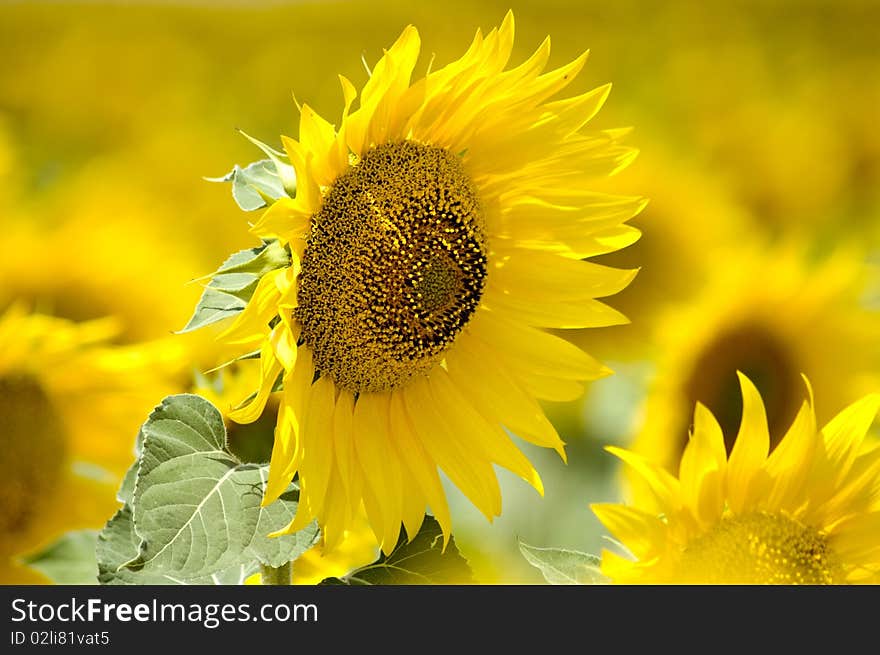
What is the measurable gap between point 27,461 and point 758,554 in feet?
2.62

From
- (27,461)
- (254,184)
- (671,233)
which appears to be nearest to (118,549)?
(254,184)

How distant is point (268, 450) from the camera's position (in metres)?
1.04

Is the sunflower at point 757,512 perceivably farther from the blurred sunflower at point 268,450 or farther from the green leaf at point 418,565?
the blurred sunflower at point 268,450

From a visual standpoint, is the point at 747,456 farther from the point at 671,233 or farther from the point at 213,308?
the point at 671,233

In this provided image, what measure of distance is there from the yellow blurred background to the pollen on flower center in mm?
319

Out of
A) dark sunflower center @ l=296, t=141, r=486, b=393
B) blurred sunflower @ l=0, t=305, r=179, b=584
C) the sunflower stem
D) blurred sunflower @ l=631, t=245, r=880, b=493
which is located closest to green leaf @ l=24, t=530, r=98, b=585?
blurred sunflower @ l=0, t=305, r=179, b=584

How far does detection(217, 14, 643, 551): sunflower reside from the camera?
2.76ft

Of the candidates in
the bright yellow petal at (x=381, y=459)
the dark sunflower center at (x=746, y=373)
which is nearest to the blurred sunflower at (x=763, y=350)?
the dark sunflower center at (x=746, y=373)

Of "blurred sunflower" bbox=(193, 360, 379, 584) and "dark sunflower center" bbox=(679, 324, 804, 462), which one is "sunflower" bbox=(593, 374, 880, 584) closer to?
"blurred sunflower" bbox=(193, 360, 379, 584)

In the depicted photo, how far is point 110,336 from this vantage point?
1297 mm

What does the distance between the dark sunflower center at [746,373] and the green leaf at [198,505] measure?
2.28 feet
